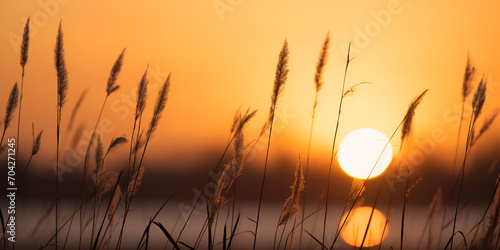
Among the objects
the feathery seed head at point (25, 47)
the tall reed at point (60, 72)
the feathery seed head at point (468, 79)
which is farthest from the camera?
the feathery seed head at point (468, 79)

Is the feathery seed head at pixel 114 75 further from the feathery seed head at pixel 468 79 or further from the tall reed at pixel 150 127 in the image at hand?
Answer: the feathery seed head at pixel 468 79

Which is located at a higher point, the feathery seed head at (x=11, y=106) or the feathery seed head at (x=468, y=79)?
the feathery seed head at (x=468, y=79)

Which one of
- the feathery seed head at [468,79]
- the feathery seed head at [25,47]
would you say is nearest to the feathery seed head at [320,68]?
the feathery seed head at [468,79]

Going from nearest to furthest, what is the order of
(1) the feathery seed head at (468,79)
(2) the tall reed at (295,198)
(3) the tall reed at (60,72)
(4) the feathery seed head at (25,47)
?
(2) the tall reed at (295,198) < (3) the tall reed at (60,72) < (4) the feathery seed head at (25,47) < (1) the feathery seed head at (468,79)

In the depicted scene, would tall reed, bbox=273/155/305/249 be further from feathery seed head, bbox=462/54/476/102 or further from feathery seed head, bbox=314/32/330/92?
feathery seed head, bbox=462/54/476/102

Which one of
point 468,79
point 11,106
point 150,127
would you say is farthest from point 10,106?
point 468,79

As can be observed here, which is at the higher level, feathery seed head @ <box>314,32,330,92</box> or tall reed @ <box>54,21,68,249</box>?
feathery seed head @ <box>314,32,330,92</box>

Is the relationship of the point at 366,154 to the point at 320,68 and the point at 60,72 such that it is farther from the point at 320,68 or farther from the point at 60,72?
the point at 60,72

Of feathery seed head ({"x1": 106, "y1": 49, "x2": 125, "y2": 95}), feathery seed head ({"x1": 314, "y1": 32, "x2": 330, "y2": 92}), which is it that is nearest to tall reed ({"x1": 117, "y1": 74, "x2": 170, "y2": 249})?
feathery seed head ({"x1": 106, "y1": 49, "x2": 125, "y2": 95})

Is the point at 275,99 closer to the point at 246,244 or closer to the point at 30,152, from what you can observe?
the point at 30,152

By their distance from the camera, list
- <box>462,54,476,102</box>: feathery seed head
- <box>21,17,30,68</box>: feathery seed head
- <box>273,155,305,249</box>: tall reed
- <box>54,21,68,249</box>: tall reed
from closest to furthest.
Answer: <box>273,155,305,249</box>: tall reed, <box>54,21,68,249</box>: tall reed, <box>21,17,30,68</box>: feathery seed head, <box>462,54,476,102</box>: feathery seed head

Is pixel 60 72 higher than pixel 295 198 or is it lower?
higher

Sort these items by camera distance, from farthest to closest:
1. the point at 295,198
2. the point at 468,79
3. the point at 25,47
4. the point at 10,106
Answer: the point at 468,79 < the point at 25,47 < the point at 10,106 < the point at 295,198

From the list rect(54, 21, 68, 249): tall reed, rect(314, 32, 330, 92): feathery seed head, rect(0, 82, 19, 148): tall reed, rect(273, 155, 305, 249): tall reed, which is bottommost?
rect(273, 155, 305, 249): tall reed
